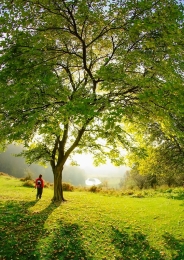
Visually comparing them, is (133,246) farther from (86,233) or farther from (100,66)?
(100,66)

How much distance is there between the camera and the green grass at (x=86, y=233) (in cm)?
823

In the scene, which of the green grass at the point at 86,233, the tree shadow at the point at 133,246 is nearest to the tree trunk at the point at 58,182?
the green grass at the point at 86,233

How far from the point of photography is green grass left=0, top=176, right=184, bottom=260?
324 inches

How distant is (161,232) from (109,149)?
24.0 feet

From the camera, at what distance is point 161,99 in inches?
350

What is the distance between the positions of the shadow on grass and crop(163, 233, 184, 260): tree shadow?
3889 mm

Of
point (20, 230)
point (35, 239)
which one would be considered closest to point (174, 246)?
point (35, 239)

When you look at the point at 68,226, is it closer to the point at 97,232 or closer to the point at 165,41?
the point at 97,232

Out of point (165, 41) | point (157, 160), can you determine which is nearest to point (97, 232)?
point (165, 41)

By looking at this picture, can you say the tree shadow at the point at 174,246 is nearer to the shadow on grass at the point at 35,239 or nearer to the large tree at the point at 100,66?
the shadow on grass at the point at 35,239

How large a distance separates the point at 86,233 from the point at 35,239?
2.51 meters

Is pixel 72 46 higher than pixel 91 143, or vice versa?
pixel 72 46

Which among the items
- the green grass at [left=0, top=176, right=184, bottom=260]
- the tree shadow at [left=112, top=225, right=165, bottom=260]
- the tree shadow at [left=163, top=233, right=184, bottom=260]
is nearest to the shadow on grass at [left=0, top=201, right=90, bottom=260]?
the green grass at [left=0, top=176, right=184, bottom=260]

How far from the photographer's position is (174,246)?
9.40 m
